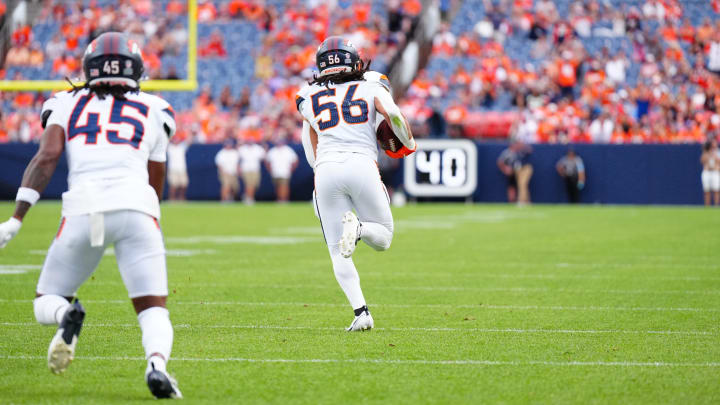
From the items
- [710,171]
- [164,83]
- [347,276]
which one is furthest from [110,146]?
[710,171]

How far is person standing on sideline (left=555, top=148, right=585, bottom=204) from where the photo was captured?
76.7 feet

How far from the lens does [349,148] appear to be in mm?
6656

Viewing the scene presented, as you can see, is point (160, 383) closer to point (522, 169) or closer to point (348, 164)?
point (348, 164)

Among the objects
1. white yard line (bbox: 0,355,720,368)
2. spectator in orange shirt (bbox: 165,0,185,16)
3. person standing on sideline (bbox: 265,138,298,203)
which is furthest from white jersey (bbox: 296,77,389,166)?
person standing on sideline (bbox: 265,138,298,203)

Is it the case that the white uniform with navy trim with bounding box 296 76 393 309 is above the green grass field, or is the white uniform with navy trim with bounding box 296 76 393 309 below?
above

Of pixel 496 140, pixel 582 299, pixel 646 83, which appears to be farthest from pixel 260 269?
pixel 646 83

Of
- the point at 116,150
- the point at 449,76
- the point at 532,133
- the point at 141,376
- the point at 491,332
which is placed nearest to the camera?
the point at 116,150

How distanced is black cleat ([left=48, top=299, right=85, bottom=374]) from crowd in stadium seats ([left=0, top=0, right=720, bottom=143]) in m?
20.6

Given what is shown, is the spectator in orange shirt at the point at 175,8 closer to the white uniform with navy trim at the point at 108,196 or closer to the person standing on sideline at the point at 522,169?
the person standing on sideline at the point at 522,169

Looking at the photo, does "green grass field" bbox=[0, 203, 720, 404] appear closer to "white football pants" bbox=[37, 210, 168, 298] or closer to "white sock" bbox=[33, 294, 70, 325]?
"white sock" bbox=[33, 294, 70, 325]

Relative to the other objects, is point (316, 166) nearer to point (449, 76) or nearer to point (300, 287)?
point (300, 287)

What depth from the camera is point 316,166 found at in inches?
267

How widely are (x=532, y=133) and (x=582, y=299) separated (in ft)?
55.5

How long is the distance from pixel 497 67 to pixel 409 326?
20046mm
